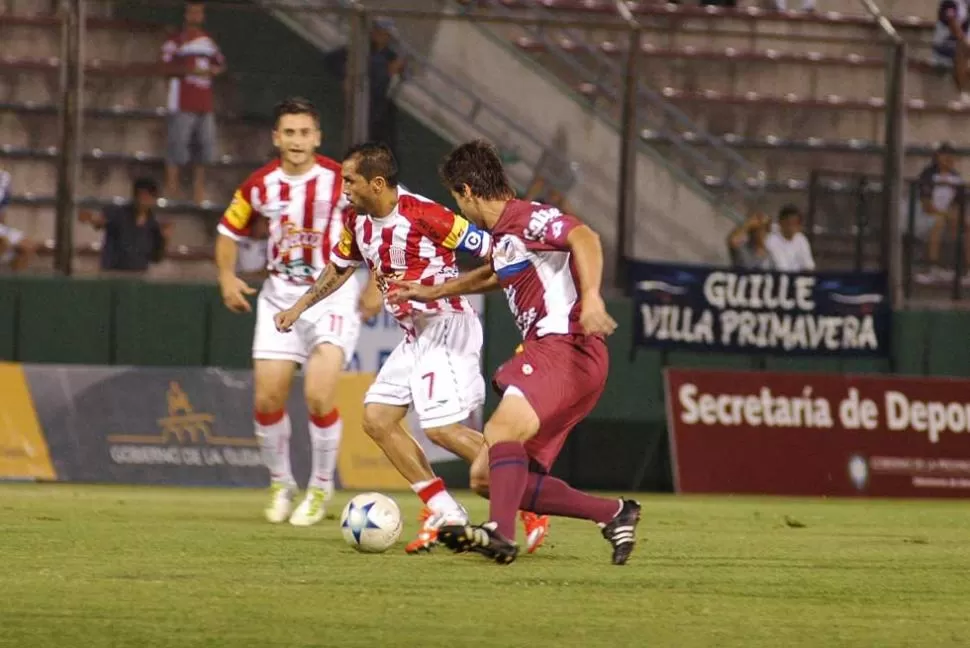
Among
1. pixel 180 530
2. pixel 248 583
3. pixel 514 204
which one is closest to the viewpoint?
pixel 248 583

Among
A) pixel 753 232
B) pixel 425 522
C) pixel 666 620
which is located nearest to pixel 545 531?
pixel 425 522

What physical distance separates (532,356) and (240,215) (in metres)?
3.54

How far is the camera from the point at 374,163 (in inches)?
376

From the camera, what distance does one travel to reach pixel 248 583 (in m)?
7.51

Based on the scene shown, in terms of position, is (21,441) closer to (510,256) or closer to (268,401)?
(268,401)

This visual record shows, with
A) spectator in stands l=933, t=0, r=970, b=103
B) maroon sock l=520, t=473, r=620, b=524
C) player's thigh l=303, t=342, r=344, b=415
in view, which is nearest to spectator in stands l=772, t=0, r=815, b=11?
spectator in stands l=933, t=0, r=970, b=103

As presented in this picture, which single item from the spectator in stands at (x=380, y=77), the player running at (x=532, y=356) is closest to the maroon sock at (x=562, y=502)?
the player running at (x=532, y=356)

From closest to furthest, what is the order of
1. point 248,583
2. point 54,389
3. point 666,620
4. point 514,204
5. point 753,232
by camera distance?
point 666,620, point 248,583, point 514,204, point 54,389, point 753,232

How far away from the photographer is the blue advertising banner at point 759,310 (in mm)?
16828

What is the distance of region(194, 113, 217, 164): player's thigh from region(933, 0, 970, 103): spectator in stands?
7037 millimetres

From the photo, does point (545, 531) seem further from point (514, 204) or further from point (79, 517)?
point (79, 517)

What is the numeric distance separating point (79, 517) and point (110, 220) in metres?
5.12

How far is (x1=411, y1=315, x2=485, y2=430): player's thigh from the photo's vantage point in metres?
9.29

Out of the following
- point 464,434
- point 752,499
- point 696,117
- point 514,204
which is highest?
point 696,117
